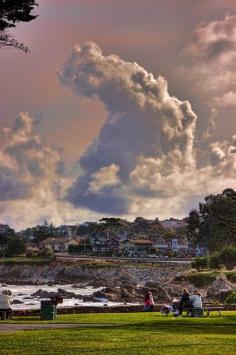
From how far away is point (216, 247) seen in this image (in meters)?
132

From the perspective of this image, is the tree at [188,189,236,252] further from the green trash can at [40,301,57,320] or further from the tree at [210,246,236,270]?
the green trash can at [40,301,57,320]

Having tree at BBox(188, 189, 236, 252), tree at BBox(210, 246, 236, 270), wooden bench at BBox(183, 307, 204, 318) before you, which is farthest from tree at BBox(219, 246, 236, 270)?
wooden bench at BBox(183, 307, 204, 318)

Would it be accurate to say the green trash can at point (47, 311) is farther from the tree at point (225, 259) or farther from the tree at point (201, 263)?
the tree at point (201, 263)

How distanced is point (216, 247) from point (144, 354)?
117 meters

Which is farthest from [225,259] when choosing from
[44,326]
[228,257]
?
[44,326]

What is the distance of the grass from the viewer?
18.0m

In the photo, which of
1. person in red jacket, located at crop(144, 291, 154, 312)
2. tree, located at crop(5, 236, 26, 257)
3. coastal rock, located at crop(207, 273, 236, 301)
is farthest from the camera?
tree, located at crop(5, 236, 26, 257)

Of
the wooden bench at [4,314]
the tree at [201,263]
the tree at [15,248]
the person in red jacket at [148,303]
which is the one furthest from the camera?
the tree at [15,248]

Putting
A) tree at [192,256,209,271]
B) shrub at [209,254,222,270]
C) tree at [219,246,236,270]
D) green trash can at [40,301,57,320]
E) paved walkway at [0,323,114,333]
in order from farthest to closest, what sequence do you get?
tree at [192,256,209,271] < shrub at [209,254,222,270] < tree at [219,246,236,270] < green trash can at [40,301,57,320] < paved walkway at [0,323,114,333]

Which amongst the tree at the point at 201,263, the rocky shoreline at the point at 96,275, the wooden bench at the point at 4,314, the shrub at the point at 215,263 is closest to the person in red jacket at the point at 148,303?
the wooden bench at the point at 4,314

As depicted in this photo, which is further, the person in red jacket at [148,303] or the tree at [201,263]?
the tree at [201,263]

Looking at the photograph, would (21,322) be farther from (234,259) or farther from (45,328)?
(234,259)

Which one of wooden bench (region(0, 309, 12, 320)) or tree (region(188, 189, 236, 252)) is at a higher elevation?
tree (region(188, 189, 236, 252))

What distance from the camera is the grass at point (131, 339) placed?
17953mm
